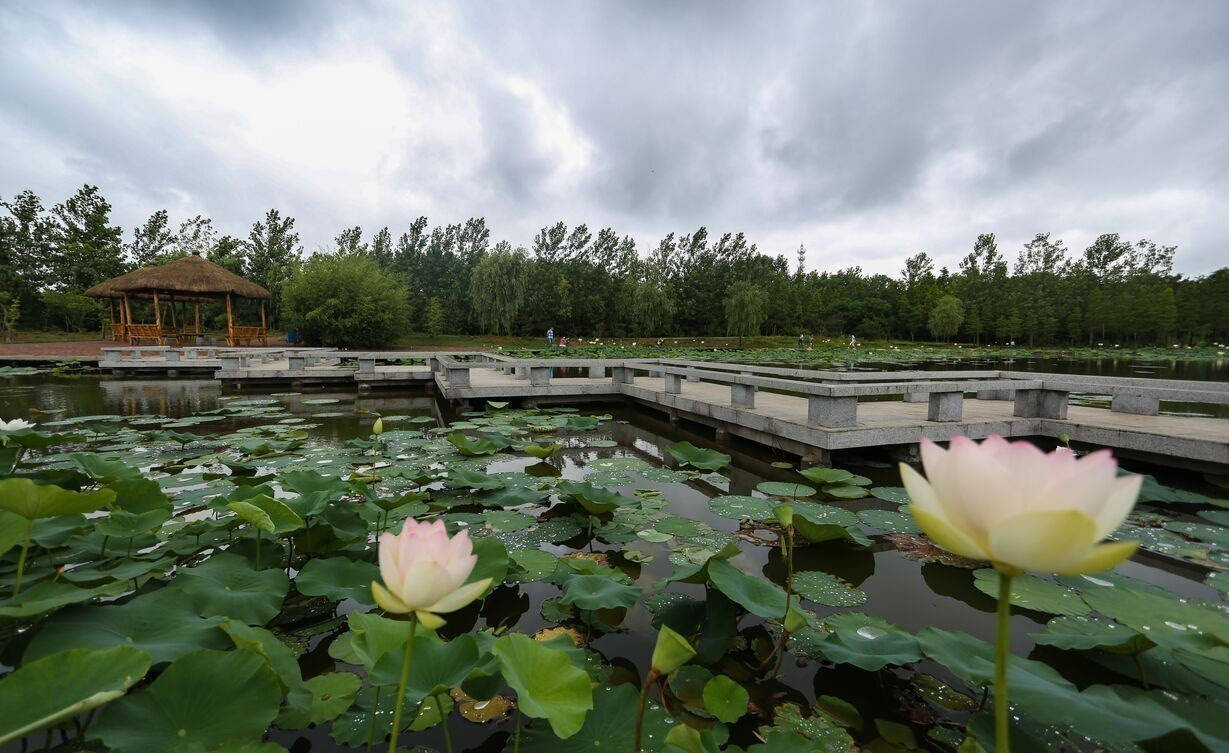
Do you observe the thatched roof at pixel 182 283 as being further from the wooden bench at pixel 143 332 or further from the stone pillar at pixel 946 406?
the stone pillar at pixel 946 406

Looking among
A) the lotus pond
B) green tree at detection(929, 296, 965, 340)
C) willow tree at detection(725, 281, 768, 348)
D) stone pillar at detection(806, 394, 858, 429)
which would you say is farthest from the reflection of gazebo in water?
green tree at detection(929, 296, 965, 340)

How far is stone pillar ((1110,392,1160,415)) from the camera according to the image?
17.7 feet

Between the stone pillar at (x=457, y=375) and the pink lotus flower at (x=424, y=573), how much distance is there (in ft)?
23.3

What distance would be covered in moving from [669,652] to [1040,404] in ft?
20.2

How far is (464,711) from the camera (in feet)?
5.08

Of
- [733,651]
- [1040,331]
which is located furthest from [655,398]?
[1040,331]

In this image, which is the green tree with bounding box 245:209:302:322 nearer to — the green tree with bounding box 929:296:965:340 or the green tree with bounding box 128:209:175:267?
the green tree with bounding box 128:209:175:267

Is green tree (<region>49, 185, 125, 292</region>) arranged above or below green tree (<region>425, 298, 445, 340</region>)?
above

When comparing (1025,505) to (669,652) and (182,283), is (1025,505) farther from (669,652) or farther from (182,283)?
(182,283)

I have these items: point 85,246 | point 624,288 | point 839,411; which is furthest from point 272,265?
point 839,411

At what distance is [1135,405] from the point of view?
552 cm

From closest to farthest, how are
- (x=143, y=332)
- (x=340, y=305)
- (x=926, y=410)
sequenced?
1. (x=926, y=410)
2. (x=143, y=332)
3. (x=340, y=305)

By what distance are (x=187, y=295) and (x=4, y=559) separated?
21811mm

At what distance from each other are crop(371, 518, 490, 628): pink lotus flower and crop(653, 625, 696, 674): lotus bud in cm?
32
